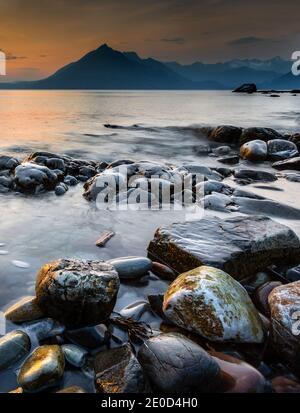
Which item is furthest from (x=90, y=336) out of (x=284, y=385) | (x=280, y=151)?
(x=280, y=151)

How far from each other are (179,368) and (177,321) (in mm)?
665

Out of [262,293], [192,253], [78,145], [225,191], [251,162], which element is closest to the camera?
[262,293]

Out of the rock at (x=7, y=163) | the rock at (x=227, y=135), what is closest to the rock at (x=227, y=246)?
the rock at (x=7, y=163)

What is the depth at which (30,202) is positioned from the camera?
696cm

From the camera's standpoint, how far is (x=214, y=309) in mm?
3066

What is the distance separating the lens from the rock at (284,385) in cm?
265

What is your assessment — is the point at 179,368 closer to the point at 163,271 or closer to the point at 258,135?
the point at 163,271

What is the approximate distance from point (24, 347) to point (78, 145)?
45.0ft

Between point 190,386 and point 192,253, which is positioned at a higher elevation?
point 192,253

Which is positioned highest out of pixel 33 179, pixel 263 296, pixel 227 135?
pixel 227 135

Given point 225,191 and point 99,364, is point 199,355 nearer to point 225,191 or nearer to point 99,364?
point 99,364

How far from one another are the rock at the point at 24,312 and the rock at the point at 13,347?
26 cm

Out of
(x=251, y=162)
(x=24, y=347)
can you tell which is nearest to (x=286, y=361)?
(x=24, y=347)

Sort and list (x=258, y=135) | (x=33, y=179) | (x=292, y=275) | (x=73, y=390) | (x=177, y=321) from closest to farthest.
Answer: (x=73, y=390) < (x=177, y=321) < (x=292, y=275) < (x=33, y=179) < (x=258, y=135)
